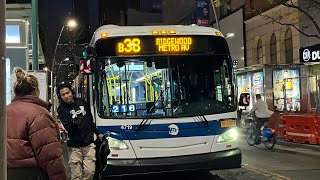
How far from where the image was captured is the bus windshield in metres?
7.84

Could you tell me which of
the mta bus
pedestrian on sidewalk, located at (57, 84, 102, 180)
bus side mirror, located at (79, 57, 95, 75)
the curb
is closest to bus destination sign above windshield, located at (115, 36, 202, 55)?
the mta bus

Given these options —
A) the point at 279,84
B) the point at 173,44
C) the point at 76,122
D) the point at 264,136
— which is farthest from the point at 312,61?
the point at 76,122

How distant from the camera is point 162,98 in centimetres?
789

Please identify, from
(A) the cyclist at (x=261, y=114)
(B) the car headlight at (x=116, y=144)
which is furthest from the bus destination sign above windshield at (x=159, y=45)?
(A) the cyclist at (x=261, y=114)

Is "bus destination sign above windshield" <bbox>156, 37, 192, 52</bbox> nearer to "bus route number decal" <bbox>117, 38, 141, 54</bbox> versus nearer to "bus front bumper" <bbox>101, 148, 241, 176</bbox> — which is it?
"bus route number decal" <bbox>117, 38, 141, 54</bbox>

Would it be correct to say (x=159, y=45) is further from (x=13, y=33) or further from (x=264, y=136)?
→ (x=264, y=136)

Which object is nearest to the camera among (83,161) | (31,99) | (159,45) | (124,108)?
(31,99)

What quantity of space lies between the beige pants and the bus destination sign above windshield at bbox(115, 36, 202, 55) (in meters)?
2.07

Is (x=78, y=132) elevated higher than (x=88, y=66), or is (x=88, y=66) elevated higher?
(x=88, y=66)

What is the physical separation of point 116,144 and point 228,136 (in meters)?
2.02

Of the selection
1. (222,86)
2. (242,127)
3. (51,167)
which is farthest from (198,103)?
(242,127)

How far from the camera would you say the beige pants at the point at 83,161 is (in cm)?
669

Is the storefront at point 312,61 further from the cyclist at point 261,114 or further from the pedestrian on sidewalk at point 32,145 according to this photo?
the pedestrian on sidewalk at point 32,145

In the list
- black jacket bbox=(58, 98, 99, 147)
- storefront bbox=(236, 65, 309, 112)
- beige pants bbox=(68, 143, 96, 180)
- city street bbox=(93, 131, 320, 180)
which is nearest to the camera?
black jacket bbox=(58, 98, 99, 147)
